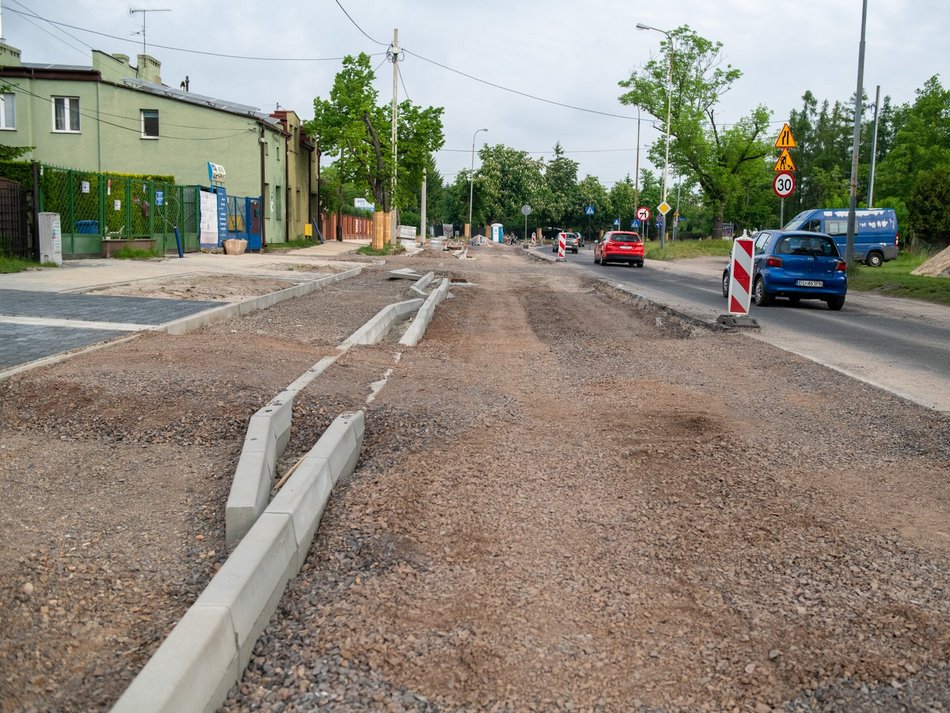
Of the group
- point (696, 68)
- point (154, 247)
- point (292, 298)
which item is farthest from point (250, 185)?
point (696, 68)

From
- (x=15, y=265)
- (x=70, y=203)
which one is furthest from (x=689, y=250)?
(x=15, y=265)

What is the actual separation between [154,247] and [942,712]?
2684 centimetres

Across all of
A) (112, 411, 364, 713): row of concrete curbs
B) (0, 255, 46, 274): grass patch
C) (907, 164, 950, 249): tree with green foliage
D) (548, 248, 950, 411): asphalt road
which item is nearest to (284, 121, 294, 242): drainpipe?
(0, 255, 46, 274): grass patch

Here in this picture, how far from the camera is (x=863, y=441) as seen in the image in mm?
5871

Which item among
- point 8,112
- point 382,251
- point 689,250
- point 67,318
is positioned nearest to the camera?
point 67,318

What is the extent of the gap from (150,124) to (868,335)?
33640 mm

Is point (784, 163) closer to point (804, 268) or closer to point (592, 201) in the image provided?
point (804, 268)

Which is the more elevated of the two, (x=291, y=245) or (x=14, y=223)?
(x=14, y=223)

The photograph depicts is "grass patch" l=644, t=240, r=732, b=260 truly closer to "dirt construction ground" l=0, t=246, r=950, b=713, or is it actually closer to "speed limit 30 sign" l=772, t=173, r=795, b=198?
"speed limit 30 sign" l=772, t=173, r=795, b=198

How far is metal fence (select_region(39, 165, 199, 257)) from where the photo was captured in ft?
71.3

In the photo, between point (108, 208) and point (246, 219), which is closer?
point (108, 208)

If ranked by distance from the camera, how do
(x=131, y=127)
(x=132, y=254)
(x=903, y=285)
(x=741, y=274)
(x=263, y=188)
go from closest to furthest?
(x=741, y=274)
(x=903, y=285)
(x=132, y=254)
(x=131, y=127)
(x=263, y=188)

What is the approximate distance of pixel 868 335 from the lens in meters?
12.7

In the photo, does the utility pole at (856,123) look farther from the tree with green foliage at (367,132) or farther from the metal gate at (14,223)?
the tree with green foliage at (367,132)
